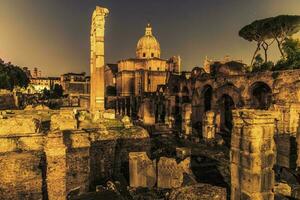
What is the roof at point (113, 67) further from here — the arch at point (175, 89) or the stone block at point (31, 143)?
the stone block at point (31, 143)

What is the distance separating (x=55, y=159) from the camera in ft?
28.1

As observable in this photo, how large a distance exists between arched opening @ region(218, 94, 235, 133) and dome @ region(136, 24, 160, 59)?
2921 cm

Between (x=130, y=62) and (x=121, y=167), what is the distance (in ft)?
138

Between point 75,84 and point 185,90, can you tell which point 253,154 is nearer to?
point 185,90

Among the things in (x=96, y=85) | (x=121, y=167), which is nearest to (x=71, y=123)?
(x=121, y=167)

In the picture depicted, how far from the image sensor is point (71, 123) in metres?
12.6

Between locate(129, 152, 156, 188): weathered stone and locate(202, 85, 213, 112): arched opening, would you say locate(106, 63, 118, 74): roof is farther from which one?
locate(129, 152, 156, 188): weathered stone

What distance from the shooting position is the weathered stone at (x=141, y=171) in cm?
1004

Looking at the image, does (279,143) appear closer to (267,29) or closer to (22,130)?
(22,130)

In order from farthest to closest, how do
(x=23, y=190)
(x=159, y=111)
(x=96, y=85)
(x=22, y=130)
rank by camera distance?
(x=159, y=111) → (x=96, y=85) → (x=22, y=130) → (x=23, y=190)

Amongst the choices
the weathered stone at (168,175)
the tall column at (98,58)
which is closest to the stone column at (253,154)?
the weathered stone at (168,175)

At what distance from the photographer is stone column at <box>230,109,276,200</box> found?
6.87 meters

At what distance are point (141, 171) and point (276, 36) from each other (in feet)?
93.8

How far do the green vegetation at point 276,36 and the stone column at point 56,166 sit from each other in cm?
2215
